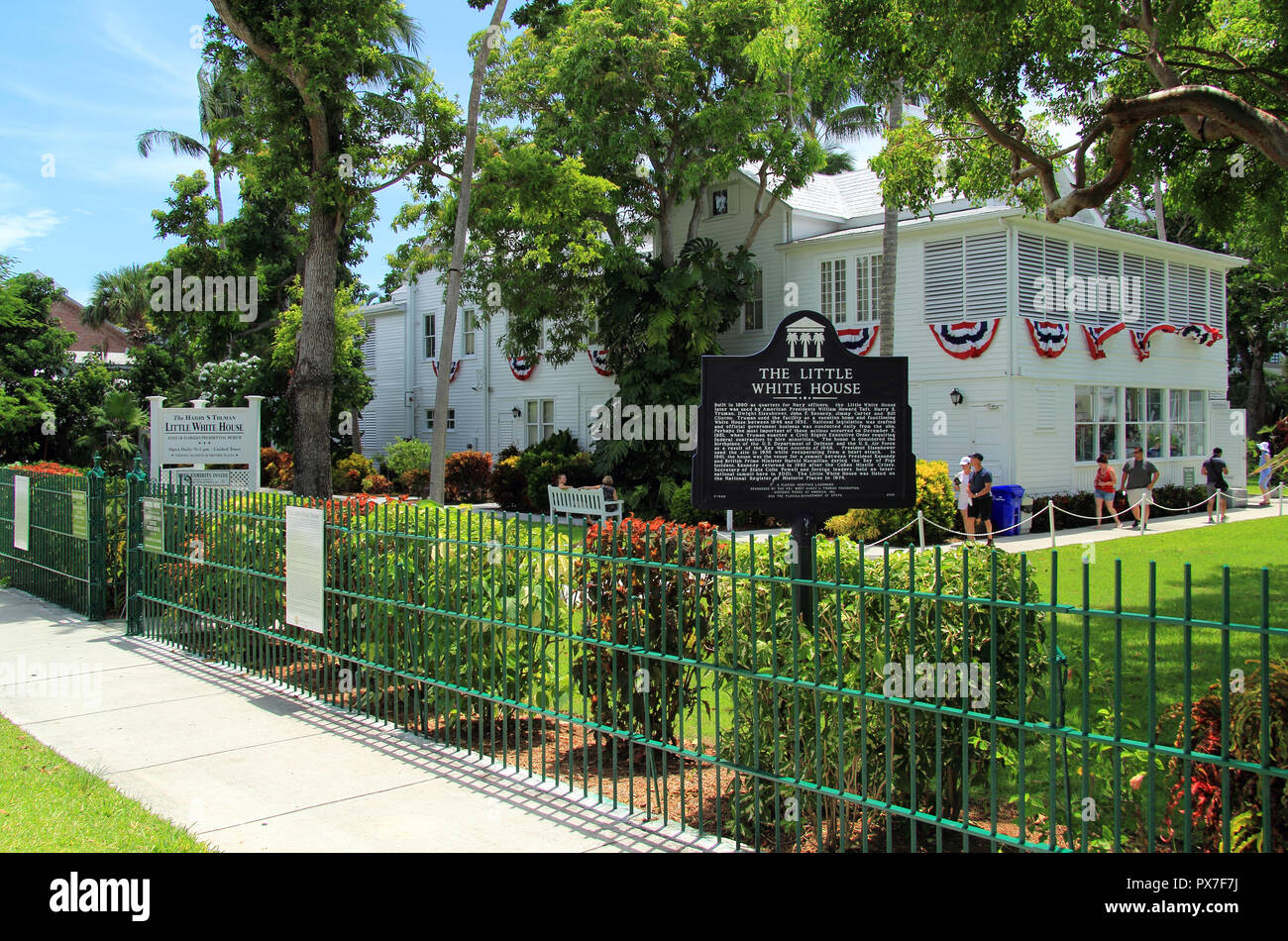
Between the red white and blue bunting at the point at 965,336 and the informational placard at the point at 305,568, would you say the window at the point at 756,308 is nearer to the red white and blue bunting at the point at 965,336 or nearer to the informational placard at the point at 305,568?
the red white and blue bunting at the point at 965,336

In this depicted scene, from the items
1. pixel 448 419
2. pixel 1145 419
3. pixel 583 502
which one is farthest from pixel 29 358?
pixel 1145 419

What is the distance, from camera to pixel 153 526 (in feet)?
33.3

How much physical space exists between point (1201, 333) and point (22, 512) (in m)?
27.3

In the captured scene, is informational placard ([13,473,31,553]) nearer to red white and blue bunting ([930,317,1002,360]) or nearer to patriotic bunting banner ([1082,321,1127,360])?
red white and blue bunting ([930,317,1002,360])

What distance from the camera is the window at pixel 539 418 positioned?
31.1m

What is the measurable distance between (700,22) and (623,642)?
68.1 feet

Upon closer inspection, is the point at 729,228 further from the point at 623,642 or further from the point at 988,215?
the point at 623,642

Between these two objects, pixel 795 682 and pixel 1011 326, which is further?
pixel 1011 326

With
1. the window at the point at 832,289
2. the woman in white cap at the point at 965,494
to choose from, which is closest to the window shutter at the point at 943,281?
the window at the point at 832,289

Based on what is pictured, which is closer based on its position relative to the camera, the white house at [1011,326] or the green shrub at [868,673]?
the green shrub at [868,673]

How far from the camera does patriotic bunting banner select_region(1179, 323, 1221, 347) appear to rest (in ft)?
85.2

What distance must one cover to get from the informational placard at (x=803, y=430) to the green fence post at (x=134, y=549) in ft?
24.0

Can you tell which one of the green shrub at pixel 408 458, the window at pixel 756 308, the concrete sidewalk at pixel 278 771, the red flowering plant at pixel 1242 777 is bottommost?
the concrete sidewalk at pixel 278 771

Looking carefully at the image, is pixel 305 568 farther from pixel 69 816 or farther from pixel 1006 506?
pixel 1006 506
